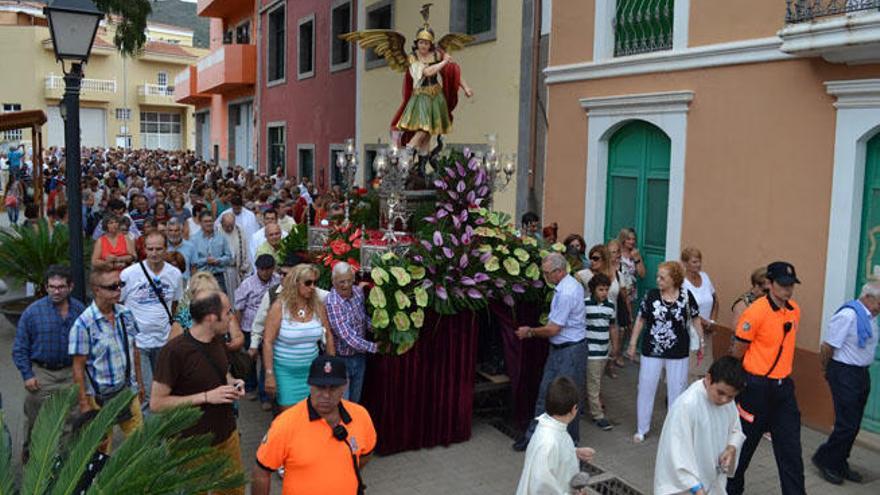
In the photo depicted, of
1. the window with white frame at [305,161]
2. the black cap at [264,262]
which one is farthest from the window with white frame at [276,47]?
the black cap at [264,262]

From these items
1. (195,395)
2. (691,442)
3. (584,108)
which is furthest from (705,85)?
(195,395)

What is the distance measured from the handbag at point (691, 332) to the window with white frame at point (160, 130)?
182ft

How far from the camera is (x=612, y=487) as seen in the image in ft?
21.1

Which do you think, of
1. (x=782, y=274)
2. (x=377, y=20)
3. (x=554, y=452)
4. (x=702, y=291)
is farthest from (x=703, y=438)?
(x=377, y=20)

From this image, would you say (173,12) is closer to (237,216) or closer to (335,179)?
(335,179)

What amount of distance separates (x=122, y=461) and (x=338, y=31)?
682 inches

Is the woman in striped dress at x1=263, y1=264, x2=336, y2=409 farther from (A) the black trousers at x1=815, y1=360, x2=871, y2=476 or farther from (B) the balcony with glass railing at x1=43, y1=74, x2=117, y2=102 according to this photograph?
(B) the balcony with glass railing at x1=43, y1=74, x2=117, y2=102

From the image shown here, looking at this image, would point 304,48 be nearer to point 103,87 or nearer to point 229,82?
point 229,82

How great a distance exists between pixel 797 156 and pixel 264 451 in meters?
6.31

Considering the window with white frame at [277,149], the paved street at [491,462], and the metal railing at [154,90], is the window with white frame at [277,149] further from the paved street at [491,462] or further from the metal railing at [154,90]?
the metal railing at [154,90]

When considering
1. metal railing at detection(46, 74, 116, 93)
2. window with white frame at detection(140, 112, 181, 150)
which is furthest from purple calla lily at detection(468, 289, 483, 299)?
window with white frame at detection(140, 112, 181, 150)

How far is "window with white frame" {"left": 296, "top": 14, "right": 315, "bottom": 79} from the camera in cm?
2145

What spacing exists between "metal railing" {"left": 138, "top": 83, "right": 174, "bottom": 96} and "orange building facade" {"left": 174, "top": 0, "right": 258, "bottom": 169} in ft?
73.0

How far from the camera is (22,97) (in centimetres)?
4934
